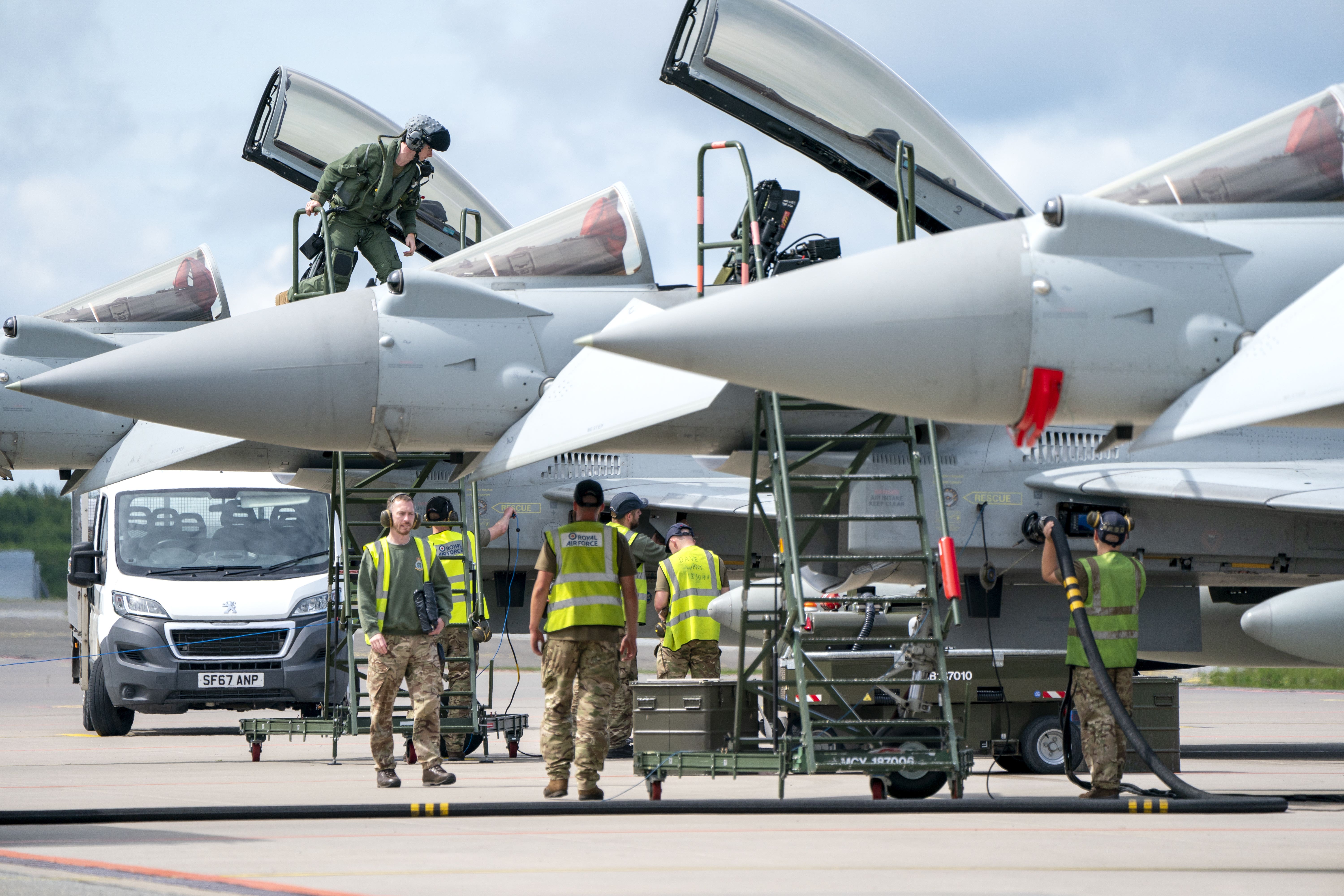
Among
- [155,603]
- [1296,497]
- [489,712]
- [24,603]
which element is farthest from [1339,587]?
[24,603]

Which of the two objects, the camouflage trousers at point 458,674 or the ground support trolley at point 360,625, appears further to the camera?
the camouflage trousers at point 458,674

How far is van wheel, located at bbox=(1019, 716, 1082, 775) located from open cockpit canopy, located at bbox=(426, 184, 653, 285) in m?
3.69

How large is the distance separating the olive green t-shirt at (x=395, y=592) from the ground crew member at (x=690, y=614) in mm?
1740

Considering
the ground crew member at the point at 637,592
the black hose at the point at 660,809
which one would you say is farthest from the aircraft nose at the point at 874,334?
the ground crew member at the point at 637,592

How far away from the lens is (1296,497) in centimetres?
1050

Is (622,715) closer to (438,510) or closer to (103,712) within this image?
(438,510)

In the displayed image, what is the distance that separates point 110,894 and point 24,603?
3230 centimetres

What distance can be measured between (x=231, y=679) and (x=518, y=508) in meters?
2.79

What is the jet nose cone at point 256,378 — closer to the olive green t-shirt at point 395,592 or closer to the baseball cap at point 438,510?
the olive green t-shirt at point 395,592

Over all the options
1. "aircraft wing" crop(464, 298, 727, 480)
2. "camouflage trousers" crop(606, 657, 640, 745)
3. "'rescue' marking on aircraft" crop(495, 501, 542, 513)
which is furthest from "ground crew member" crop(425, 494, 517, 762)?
"'rescue' marking on aircraft" crop(495, 501, 542, 513)

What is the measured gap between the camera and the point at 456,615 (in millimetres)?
10750

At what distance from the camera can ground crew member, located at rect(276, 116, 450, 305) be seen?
1063 cm

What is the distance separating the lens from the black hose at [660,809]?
683cm

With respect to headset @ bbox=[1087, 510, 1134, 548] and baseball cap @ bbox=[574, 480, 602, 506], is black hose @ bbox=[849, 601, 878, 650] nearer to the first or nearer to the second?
headset @ bbox=[1087, 510, 1134, 548]
